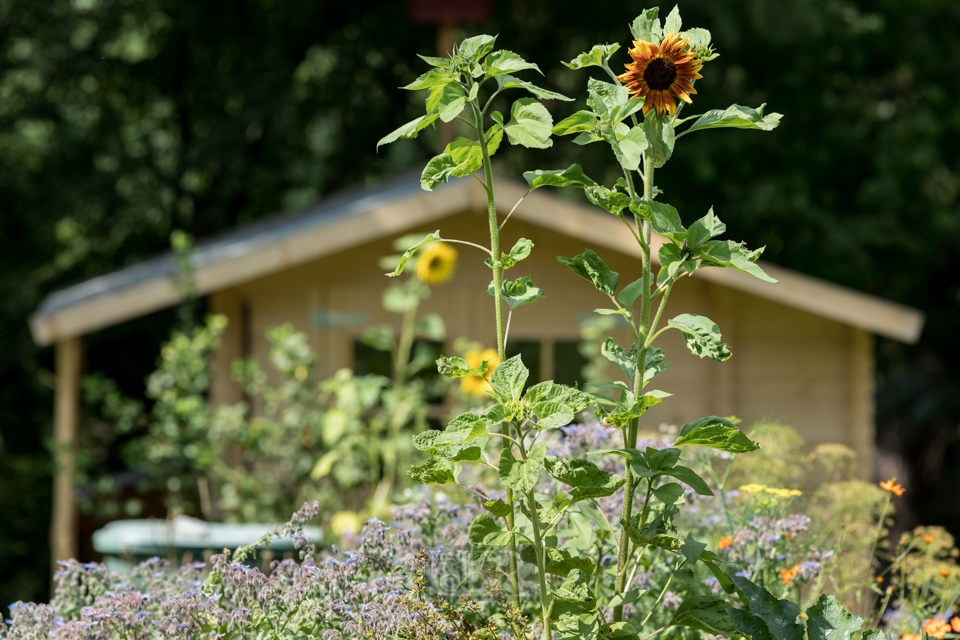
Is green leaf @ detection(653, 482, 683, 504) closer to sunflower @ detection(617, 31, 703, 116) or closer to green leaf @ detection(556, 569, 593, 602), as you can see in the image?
green leaf @ detection(556, 569, 593, 602)

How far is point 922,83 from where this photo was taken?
1027 centimetres

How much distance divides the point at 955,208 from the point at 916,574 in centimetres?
988

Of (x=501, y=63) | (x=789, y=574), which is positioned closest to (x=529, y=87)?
(x=501, y=63)

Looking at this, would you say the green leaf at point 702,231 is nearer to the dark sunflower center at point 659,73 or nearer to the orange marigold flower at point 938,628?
the dark sunflower center at point 659,73

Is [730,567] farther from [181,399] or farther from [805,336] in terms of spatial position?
[805,336]

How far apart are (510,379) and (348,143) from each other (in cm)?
995

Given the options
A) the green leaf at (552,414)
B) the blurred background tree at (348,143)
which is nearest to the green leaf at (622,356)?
the green leaf at (552,414)

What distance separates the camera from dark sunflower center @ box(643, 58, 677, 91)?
1.44 m

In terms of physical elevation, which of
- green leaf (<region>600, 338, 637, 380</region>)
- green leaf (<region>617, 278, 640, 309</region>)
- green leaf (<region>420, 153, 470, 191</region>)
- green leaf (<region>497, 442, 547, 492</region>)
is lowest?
green leaf (<region>497, 442, 547, 492</region>)

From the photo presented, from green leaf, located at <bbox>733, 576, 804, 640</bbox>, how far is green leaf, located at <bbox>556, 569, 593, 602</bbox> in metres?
0.30

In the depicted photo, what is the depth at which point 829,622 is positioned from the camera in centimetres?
154

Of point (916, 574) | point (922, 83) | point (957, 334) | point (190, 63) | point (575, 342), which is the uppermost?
point (190, 63)

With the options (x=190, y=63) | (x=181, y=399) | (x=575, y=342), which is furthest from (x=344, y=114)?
(x=181, y=399)

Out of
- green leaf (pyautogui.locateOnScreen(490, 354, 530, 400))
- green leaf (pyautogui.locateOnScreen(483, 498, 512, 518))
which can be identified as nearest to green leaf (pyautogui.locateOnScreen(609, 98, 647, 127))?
green leaf (pyautogui.locateOnScreen(490, 354, 530, 400))
